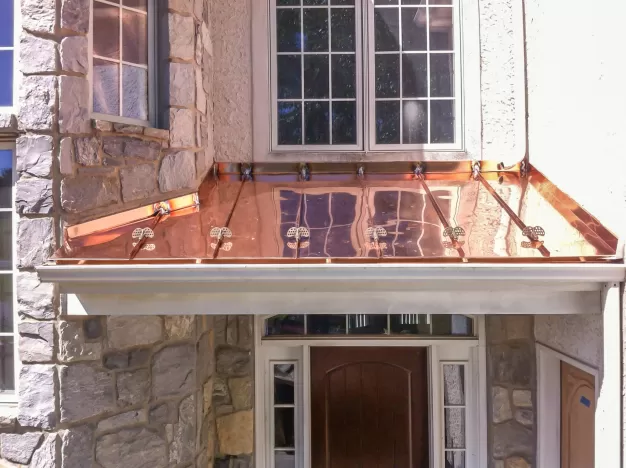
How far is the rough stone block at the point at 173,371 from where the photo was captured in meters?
3.83

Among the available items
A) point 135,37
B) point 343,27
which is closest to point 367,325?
point 343,27

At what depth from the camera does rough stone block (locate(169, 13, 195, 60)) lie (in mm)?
4246

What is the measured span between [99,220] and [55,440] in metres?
1.40

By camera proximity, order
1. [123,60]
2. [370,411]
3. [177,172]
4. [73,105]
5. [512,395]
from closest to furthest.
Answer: [73,105], [123,60], [177,172], [512,395], [370,411]

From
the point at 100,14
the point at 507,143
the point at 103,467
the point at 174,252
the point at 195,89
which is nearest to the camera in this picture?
the point at 174,252

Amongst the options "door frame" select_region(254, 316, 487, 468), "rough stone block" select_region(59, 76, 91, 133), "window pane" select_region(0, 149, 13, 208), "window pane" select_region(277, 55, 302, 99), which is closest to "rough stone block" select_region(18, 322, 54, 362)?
"window pane" select_region(0, 149, 13, 208)

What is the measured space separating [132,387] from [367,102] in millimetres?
3080

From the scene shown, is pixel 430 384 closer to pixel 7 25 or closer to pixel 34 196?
pixel 34 196

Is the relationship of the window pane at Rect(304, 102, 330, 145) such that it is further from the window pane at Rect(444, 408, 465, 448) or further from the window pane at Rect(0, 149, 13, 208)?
the window pane at Rect(444, 408, 465, 448)

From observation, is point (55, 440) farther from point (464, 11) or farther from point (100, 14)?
point (464, 11)

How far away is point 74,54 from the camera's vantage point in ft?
11.8

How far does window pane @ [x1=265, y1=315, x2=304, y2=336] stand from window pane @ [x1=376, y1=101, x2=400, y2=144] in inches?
70.0

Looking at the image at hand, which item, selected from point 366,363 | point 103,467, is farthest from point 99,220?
point 366,363

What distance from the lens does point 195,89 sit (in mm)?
4414
